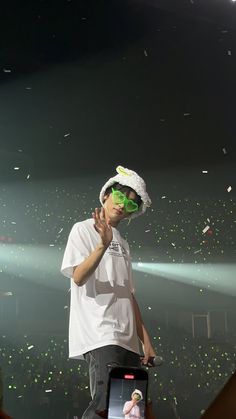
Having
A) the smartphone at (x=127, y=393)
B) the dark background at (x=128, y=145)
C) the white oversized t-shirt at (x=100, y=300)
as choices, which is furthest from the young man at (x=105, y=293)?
the dark background at (x=128, y=145)

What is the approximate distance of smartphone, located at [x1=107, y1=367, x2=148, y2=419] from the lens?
1001 millimetres

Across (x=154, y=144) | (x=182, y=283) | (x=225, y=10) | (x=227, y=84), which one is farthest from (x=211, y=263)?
(x=225, y=10)

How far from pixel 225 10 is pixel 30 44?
0.77 metres

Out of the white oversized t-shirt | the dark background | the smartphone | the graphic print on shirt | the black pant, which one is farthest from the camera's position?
the dark background

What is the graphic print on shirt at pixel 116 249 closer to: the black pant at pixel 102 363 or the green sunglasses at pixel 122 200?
the green sunglasses at pixel 122 200

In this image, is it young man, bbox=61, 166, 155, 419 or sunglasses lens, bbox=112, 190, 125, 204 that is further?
sunglasses lens, bbox=112, 190, 125, 204

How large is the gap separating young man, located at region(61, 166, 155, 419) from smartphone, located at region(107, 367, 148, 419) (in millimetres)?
198

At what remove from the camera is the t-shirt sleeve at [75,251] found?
4.65 ft

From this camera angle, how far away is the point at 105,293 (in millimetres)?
1414

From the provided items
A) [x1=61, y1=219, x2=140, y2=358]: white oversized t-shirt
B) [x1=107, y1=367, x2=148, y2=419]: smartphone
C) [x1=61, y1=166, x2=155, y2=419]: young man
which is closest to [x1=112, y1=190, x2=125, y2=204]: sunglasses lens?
[x1=61, y1=166, x2=155, y2=419]: young man

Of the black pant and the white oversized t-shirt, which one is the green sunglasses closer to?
the white oversized t-shirt

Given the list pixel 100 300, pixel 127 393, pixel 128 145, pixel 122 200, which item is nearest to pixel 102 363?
pixel 100 300

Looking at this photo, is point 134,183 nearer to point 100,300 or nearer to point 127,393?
point 100,300

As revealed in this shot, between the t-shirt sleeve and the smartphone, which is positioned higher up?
the t-shirt sleeve
